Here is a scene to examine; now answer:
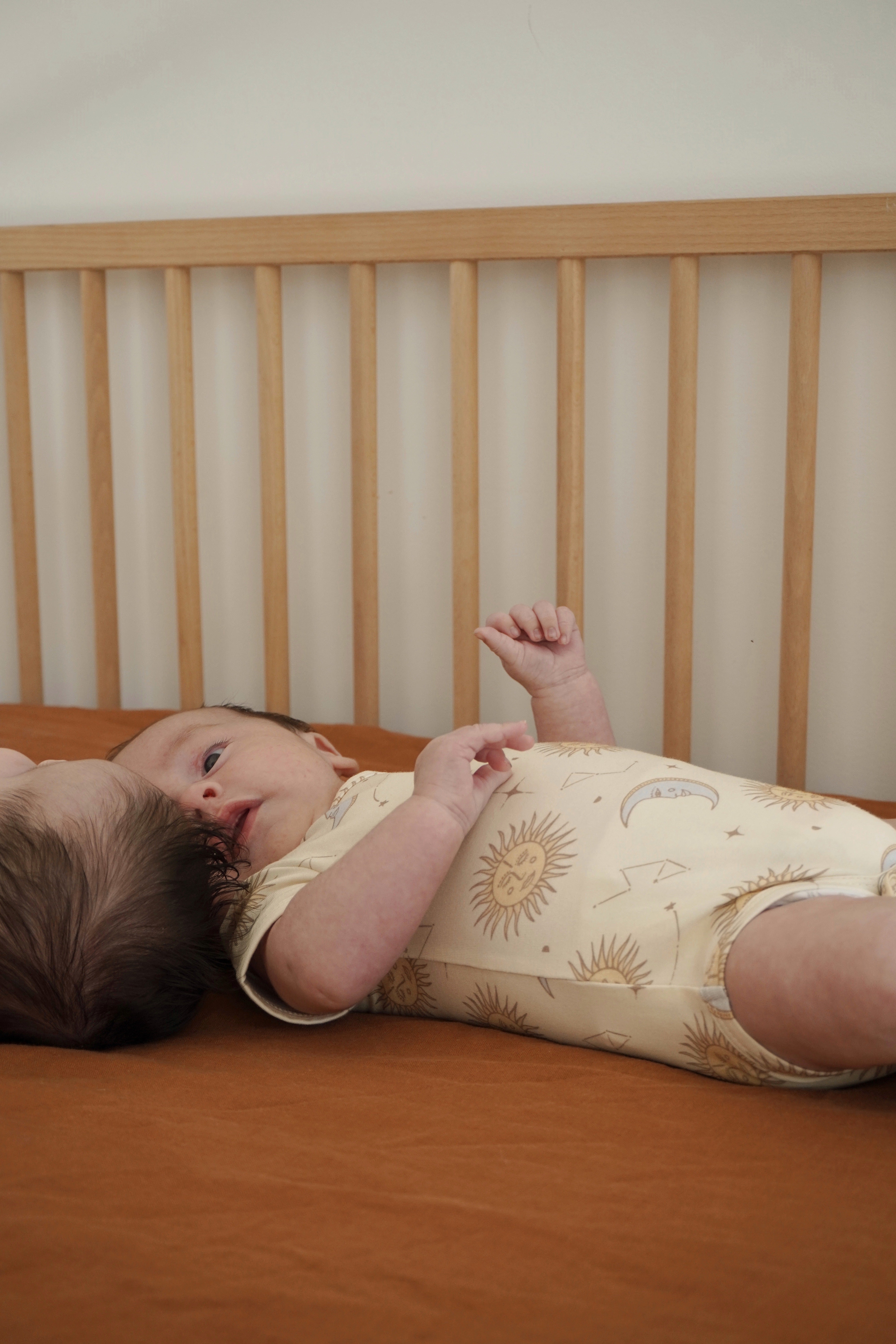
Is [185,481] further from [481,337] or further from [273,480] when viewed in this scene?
[481,337]

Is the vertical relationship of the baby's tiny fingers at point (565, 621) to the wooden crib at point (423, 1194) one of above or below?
above

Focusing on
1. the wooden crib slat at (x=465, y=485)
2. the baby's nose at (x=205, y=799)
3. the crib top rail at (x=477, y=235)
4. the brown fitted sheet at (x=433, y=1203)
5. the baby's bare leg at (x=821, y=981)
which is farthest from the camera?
the wooden crib slat at (x=465, y=485)

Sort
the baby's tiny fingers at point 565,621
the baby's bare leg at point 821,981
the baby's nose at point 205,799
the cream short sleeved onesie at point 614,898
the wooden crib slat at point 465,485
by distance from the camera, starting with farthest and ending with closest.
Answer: the wooden crib slat at point 465,485, the baby's tiny fingers at point 565,621, the baby's nose at point 205,799, the cream short sleeved onesie at point 614,898, the baby's bare leg at point 821,981

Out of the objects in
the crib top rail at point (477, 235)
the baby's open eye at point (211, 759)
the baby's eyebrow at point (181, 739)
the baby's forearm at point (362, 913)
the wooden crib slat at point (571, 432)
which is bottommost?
the baby's forearm at point (362, 913)

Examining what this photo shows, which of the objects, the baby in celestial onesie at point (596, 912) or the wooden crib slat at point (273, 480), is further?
the wooden crib slat at point (273, 480)

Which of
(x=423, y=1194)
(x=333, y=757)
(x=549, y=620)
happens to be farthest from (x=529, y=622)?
(x=423, y=1194)

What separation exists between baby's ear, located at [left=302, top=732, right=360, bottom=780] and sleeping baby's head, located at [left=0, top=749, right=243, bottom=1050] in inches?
10.1

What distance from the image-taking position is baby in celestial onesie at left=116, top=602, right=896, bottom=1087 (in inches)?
22.7

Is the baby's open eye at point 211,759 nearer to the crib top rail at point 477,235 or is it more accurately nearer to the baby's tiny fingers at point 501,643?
the baby's tiny fingers at point 501,643

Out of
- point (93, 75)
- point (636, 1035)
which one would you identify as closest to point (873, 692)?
point (636, 1035)

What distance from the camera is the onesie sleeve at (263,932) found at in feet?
2.35

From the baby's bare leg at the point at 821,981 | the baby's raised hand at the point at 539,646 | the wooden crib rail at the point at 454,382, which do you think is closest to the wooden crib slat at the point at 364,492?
the wooden crib rail at the point at 454,382

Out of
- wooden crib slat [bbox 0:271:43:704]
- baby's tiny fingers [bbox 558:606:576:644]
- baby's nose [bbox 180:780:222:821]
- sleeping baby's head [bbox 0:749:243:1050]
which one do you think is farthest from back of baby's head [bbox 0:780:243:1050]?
wooden crib slat [bbox 0:271:43:704]

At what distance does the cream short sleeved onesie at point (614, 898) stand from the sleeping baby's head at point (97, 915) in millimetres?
54
